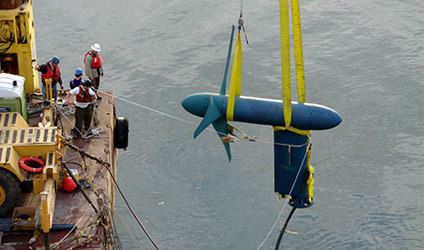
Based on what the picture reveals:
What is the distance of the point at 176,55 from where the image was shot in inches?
1277

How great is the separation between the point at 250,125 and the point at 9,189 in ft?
45.0

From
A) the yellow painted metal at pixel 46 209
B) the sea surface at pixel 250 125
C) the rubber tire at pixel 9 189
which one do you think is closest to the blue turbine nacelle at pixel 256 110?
the yellow painted metal at pixel 46 209

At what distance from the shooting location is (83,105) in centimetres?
1864

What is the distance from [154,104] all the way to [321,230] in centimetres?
950

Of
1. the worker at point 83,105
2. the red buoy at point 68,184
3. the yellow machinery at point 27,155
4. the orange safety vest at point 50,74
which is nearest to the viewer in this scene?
the yellow machinery at point 27,155

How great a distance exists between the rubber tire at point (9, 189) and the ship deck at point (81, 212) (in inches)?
22.7

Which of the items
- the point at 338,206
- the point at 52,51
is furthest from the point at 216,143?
the point at 52,51

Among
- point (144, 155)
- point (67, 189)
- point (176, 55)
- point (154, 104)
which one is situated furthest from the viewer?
point (176, 55)

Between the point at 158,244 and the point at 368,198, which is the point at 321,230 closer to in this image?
the point at 368,198

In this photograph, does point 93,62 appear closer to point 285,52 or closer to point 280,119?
point 280,119

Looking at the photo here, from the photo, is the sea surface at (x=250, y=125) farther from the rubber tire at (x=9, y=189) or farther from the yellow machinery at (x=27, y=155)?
the rubber tire at (x=9, y=189)

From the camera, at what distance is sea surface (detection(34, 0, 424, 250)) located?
912 inches

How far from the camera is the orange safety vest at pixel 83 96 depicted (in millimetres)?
18297

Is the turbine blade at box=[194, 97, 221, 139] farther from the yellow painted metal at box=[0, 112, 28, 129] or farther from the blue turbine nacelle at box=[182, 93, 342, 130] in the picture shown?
the yellow painted metal at box=[0, 112, 28, 129]
